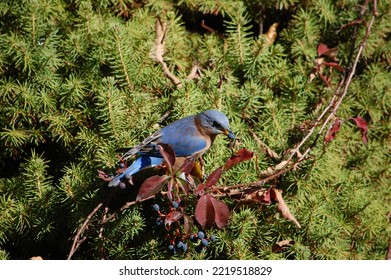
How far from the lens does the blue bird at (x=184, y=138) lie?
73.3 inches

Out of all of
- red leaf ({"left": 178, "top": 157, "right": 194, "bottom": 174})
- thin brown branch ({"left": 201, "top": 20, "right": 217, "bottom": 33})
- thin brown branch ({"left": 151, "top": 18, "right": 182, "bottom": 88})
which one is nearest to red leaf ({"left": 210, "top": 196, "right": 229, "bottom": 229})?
red leaf ({"left": 178, "top": 157, "right": 194, "bottom": 174})

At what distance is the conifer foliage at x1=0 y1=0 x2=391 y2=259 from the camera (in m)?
1.92

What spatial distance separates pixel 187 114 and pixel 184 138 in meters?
Result: 0.09

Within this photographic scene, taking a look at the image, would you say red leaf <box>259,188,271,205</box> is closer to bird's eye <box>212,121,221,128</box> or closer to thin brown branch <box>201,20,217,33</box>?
bird's eye <box>212,121,221,128</box>

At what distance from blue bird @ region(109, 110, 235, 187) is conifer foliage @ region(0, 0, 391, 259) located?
5cm

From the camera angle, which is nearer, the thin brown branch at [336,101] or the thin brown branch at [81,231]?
the thin brown branch at [81,231]

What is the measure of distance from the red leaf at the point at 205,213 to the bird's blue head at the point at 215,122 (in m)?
0.32

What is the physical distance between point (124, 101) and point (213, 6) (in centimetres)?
63

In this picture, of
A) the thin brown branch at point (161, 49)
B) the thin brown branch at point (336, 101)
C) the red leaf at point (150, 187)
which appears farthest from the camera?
the thin brown branch at point (161, 49)

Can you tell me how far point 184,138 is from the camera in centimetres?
200

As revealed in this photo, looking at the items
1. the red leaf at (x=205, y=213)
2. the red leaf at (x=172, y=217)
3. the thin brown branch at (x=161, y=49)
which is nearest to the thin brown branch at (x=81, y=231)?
the red leaf at (x=172, y=217)

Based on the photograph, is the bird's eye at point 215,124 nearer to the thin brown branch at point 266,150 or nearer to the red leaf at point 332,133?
the thin brown branch at point 266,150

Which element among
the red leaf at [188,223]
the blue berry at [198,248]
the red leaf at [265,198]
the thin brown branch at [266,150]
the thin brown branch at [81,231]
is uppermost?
the red leaf at [188,223]
